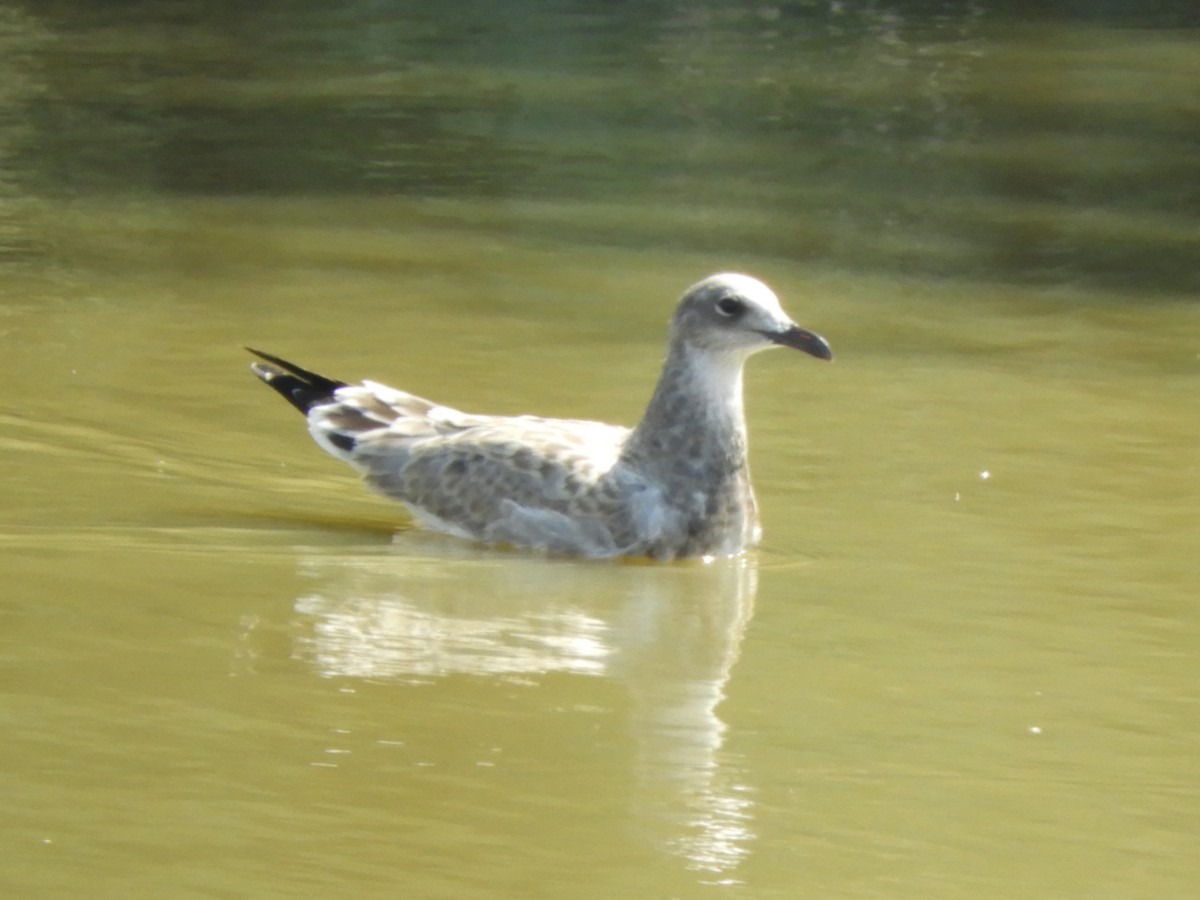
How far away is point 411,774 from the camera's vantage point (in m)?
5.26

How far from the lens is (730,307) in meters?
7.67

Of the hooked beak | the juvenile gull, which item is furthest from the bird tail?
the hooked beak

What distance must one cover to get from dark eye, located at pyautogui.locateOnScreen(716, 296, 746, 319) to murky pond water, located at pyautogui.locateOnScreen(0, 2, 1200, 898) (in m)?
0.67

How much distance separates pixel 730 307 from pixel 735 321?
47 mm

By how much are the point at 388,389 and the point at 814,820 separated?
3.55 m

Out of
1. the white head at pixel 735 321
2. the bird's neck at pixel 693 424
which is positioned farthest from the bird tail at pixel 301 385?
the white head at pixel 735 321

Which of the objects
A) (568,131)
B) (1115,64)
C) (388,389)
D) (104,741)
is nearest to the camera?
(104,741)

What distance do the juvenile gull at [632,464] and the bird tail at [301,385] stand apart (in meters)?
0.22

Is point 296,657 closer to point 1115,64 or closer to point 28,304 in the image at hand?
point 28,304

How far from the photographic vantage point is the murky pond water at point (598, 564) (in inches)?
199

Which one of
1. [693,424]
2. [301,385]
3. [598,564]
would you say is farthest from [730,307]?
[301,385]

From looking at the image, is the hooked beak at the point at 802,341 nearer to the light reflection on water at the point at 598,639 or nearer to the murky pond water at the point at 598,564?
the murky pond water at the point at 598,564

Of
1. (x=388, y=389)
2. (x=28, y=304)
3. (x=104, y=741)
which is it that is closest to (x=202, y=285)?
(x=28, y=304)

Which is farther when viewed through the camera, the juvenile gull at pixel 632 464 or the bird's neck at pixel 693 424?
the bird's neck at pixel 693 424
